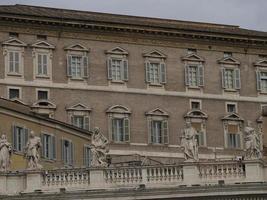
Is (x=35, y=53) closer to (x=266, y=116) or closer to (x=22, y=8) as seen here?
(x=22, y=8)

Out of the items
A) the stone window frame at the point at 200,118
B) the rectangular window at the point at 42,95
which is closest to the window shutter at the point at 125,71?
the stone window frame at the point at 200,118

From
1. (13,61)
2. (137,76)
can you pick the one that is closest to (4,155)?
(13,61)

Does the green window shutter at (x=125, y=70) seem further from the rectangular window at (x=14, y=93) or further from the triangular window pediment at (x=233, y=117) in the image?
the rectangular window at (x=14, y=93)

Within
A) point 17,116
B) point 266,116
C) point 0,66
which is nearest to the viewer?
point 266,116

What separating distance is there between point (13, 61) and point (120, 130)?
9589 millimetres

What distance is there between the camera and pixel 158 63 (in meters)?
84.8

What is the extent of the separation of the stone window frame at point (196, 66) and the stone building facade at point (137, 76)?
0.34 feet

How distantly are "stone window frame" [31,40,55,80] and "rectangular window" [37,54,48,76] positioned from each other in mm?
156

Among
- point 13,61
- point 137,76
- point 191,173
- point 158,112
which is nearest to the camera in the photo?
point 191,173

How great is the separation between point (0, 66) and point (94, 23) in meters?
8.55

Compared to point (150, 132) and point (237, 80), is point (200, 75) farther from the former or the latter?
point (150, 132)

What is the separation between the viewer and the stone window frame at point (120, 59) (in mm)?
82812

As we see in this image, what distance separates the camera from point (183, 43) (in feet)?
283

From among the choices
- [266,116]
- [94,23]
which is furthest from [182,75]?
[266,116]
